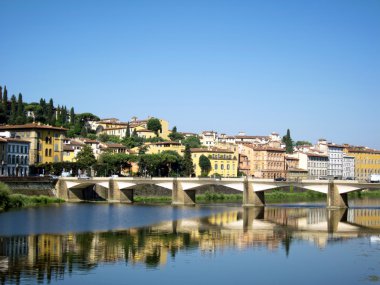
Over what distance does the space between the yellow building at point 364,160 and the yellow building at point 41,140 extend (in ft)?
254

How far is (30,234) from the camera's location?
42781mm

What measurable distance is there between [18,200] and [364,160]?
105021mm

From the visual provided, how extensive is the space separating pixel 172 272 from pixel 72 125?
360 ft

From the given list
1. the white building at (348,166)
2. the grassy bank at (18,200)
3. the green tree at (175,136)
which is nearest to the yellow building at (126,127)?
the green tree at (175,136)

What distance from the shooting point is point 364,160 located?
152750 mm

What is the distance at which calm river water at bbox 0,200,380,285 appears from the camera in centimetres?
3070

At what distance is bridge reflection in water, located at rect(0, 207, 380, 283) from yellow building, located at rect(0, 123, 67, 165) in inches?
1418

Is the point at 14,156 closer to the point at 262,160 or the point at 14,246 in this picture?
the point at 14,246

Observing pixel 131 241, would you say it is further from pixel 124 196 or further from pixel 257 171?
pixel 257 171

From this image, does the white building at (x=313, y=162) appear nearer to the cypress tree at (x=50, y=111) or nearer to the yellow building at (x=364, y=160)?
the yellow building at (x=364, y=160)

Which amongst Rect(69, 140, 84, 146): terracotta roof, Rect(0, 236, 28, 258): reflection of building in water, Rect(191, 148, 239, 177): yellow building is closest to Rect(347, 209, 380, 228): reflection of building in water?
Rect(0, 236, 28, 258): reflection of building in water

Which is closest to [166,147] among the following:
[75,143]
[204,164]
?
[204,164]

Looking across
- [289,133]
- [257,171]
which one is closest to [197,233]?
[257,171]

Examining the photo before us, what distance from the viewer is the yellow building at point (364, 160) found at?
150 m
